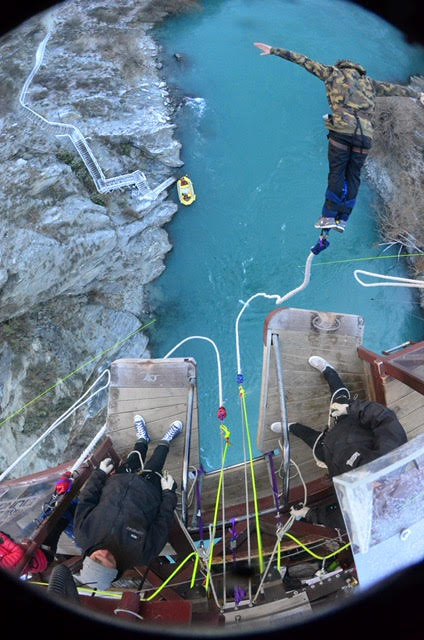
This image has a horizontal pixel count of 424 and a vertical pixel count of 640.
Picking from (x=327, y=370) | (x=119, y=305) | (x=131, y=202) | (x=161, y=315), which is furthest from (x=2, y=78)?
(x=327, y=370)

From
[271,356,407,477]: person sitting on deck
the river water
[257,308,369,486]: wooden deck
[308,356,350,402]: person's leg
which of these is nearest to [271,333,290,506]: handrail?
[257,308,369,486]: wooden deck

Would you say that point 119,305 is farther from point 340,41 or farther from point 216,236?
point 340,41

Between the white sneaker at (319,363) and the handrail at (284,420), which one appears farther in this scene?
the white sneaker at (319,363)

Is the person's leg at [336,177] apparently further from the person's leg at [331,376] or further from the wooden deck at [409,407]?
the wooden deck at [409,407]

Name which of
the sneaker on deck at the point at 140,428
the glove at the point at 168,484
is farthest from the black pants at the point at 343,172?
the glove at the point at 168,484

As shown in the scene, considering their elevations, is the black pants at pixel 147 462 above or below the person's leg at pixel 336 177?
below

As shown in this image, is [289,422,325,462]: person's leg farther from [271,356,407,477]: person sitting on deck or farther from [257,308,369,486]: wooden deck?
[257,308,369,486]: wooden deck
